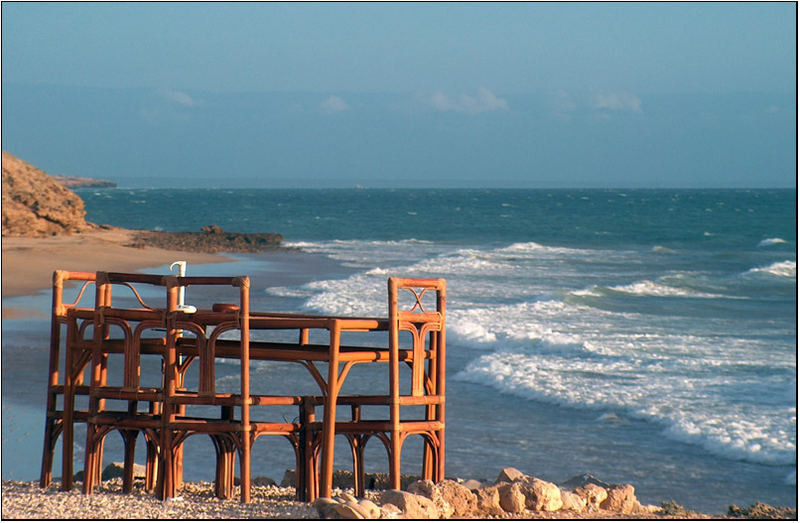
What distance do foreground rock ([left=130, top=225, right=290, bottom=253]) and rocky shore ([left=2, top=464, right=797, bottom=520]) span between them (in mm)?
39562

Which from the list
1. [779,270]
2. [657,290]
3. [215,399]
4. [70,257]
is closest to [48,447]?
[215,399]

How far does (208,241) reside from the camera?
5309 cm

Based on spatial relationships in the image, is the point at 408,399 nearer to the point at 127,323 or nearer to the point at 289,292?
the point at 127,323

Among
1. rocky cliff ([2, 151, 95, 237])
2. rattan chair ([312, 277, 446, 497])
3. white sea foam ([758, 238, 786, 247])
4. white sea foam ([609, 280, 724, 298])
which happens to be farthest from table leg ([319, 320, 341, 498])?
white sea foam ([758, 238, 786, 247])

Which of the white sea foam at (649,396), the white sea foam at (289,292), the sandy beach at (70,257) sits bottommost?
the white sea foam at (289,292)

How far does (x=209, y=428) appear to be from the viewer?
28.8ft

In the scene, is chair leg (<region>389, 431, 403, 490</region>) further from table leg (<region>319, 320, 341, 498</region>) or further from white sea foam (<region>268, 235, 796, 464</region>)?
white sea foam (<region>268, 235, 796, 464</region>)

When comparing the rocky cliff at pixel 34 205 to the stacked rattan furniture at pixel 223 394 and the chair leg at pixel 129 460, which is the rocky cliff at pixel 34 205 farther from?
the chair leg at pixel 129 460

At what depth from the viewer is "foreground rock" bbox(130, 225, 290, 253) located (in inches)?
1977

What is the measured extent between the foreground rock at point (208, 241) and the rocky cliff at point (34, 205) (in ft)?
10.5

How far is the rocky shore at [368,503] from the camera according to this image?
8242 mm

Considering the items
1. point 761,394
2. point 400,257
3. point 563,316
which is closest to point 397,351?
point 761,394

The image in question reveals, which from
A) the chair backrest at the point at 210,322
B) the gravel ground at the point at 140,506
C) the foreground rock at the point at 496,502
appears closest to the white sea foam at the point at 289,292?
the gravel ground at the point at 140,506

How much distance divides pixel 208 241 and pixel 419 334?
147 ft
